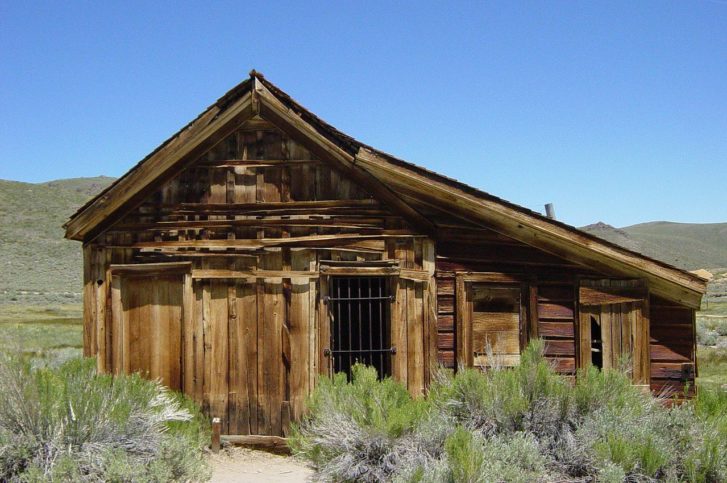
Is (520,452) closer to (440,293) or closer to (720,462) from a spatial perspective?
(720,462)

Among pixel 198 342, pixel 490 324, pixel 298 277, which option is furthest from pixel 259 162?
pixel 490 324

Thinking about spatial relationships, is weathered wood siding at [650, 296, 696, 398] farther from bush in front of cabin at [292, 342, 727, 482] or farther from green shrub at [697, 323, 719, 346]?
green shrub at [697, 323, 719, 346]

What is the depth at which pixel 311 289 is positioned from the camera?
8336 mm

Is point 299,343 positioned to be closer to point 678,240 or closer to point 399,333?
point 399,333

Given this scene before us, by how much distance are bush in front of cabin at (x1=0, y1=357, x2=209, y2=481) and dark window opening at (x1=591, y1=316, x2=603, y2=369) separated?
5.30 metres

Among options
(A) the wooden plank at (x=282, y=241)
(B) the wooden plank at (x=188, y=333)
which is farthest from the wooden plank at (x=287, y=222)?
(B) the wooden plank at (x=188, y=333)

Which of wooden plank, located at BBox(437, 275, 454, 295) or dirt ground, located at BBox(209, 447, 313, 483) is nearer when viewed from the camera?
dirt ground, located at BBox(209, 447, 313, 483)

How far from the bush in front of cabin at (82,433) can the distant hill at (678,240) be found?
79.6 meters

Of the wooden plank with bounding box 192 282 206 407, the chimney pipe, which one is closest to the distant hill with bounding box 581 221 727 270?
the chimney pipe

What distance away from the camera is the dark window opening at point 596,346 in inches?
337

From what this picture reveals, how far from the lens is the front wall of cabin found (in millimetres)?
8359

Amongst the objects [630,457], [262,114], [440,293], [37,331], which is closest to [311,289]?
[440,293]

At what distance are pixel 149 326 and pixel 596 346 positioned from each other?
20.8 ft

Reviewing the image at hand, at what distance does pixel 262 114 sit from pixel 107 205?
2368 millimetres
